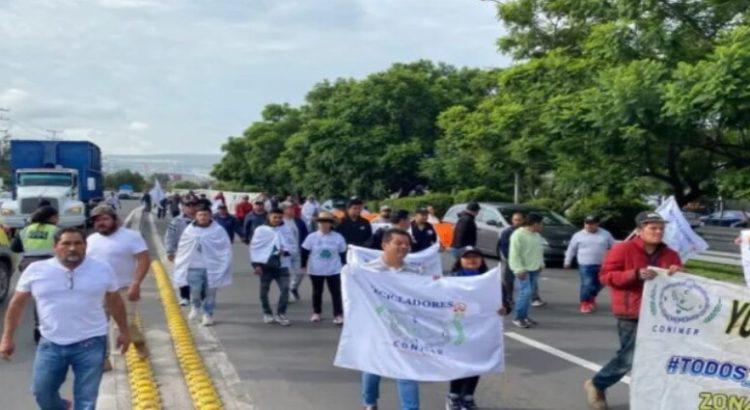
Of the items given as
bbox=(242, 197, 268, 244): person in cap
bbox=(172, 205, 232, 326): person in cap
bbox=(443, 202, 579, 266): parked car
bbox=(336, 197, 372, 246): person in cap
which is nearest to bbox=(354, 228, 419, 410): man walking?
bbox=(172, 205, 232, 326): person in cap

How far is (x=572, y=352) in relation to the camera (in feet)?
30.7

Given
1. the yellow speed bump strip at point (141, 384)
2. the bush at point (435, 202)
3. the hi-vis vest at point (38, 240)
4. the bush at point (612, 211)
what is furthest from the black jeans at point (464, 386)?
the bush at point (435, 202)

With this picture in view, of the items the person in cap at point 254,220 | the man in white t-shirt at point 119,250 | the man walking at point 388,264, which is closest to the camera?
the man walking at point 388,264

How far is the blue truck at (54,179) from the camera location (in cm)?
2680

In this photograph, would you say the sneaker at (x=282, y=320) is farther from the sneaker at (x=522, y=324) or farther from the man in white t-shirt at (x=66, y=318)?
the man in white t-shirt at (x=66, y=318)

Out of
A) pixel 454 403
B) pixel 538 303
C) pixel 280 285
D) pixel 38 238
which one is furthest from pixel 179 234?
pixel 454 403

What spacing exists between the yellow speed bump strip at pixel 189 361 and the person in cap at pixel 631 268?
323 centimetres

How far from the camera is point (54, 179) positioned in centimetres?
2895

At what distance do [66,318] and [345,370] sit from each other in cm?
357

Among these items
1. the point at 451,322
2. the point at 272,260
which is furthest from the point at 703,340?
the point at 272,260

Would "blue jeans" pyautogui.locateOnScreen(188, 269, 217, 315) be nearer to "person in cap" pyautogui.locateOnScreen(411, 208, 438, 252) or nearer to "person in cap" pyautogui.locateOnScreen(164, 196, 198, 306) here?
"person in cap" pyautogui.locateOnScreen(164, 196, 198, 306)

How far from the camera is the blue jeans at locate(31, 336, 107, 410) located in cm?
516

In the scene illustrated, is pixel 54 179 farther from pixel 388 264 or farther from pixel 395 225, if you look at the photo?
pixel 388 264

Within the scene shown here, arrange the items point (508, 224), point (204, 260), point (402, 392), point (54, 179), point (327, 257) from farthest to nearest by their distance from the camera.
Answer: point (54, 179)
point (508, 224)
point (327, 257)
point (204, 260)
point (402, 392)
